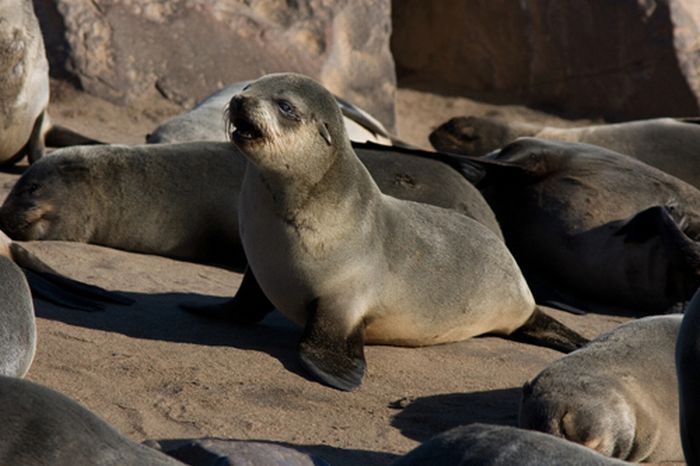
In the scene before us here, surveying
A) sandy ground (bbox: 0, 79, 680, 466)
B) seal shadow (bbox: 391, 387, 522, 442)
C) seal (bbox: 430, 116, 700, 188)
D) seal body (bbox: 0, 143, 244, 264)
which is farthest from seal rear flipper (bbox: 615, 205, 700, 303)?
seal shadow (bbox: 391, 387, 522, 442)

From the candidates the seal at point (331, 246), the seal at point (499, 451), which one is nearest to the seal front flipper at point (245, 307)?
the seal at point (331, 246)

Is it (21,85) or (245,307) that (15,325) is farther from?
(21,85)

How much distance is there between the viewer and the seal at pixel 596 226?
7.39 metres

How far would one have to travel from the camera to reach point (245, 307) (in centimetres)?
601

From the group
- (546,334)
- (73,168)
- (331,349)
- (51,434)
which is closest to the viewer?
(51,434)

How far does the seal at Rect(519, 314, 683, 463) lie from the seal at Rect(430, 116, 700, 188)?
3893mm

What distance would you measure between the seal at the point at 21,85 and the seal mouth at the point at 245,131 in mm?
3707

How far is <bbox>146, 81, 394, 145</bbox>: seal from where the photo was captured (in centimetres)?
888

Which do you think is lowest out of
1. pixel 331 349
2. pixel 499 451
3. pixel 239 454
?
pixel 331 349

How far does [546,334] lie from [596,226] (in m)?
1.41

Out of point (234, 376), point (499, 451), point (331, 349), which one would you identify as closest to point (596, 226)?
point (331, 349)

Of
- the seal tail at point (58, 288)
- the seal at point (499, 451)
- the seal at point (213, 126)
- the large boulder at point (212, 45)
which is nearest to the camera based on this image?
the seal at point (499, 451)

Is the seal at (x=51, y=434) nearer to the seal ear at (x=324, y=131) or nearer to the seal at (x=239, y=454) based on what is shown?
the seal at (x=239, y=454)

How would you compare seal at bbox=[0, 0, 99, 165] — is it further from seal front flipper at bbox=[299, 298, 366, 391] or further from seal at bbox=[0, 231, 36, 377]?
seal at bbox=[0, 231, 36, 377]
